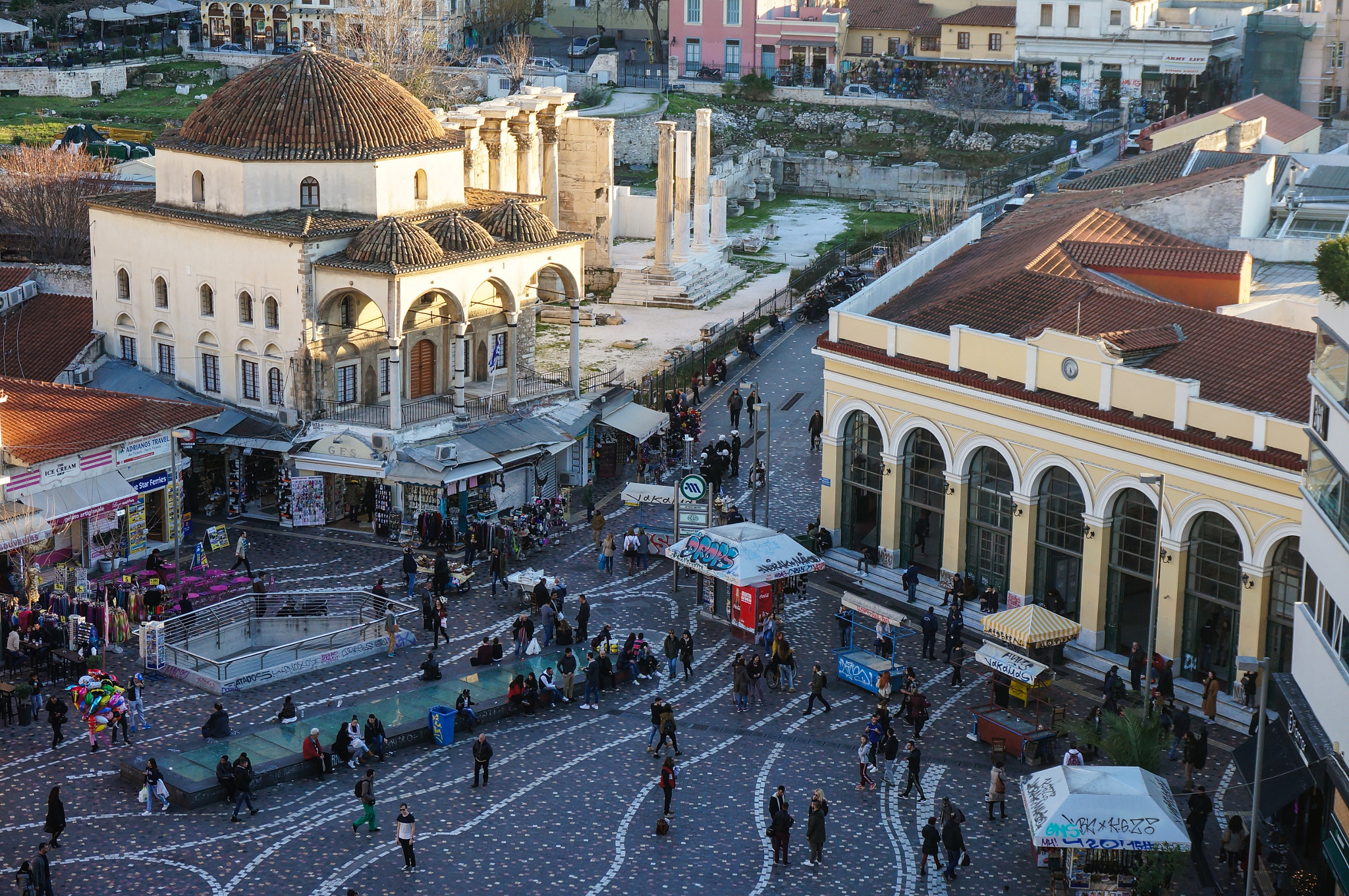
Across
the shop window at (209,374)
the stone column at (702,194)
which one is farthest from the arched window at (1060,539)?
the stone column at (702,194)

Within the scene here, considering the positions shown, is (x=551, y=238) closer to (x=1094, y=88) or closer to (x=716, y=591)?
(x=716, y=591)

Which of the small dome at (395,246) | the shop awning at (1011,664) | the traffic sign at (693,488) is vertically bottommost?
the shop awning at (1011,664)

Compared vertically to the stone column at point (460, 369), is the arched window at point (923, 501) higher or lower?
lower

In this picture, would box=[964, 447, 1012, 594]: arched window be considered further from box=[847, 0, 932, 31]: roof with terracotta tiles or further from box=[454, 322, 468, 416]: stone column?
box=[847, 0, 932, 31]: roof with terracotta tiles

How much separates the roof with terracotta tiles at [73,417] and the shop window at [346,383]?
399 cm

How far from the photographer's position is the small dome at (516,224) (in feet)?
180

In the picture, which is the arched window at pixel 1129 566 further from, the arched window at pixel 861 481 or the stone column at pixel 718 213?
the stone column at pixel 718 213

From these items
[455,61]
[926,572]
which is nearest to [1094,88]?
[455,61]

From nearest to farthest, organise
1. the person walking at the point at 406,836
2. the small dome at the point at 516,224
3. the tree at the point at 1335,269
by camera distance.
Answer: the tree at the point at 1335,269 → the person walking at the point at 406,836 → the small dome at the point at 516,224

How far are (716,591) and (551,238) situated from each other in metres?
14.9

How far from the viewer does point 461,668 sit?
137ft

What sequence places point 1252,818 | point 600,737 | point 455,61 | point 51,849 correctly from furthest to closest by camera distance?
point 455,61
point 600,737
point 51,849
point 1252,818

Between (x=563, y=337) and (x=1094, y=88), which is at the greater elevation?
(x=1094, y=88)

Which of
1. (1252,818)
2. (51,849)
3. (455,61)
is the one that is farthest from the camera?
(455,61)
